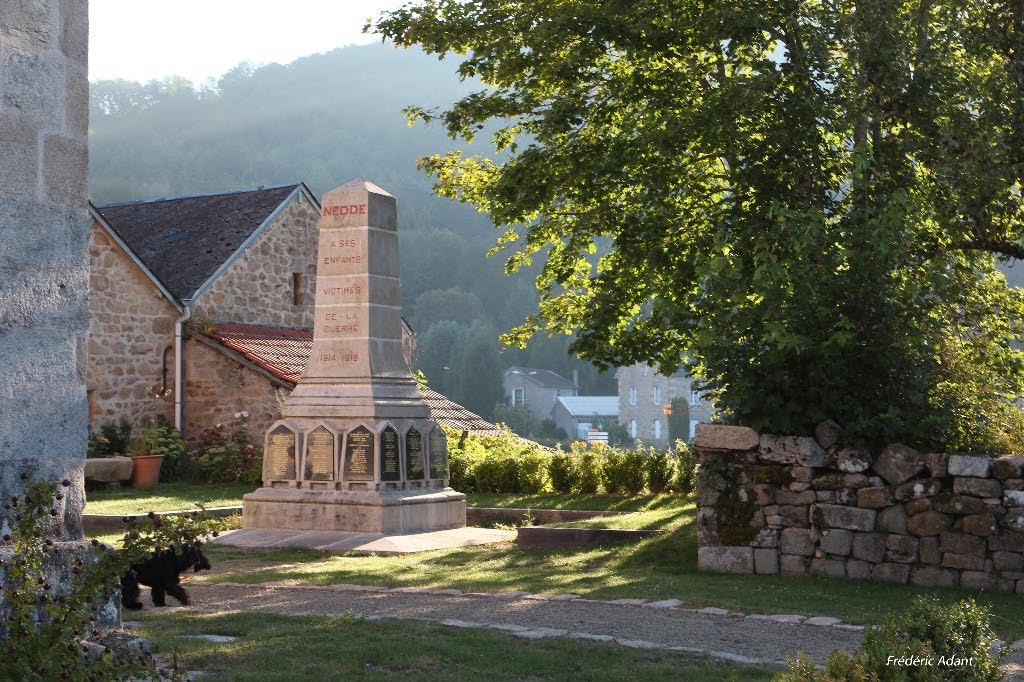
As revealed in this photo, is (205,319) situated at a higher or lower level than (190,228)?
→ lower

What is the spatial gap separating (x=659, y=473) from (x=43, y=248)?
15280 mm

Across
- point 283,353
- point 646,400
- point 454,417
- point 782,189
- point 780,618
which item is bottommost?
point 780,618

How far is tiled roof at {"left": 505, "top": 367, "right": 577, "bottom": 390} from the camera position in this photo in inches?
2854

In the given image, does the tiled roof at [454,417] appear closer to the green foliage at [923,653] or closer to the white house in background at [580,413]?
the green foliage at [923,653]

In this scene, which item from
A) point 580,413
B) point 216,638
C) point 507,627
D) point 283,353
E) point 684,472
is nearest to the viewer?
point 216,638

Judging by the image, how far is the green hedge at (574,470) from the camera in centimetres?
1889

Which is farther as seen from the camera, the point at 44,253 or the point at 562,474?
the point at 562,474

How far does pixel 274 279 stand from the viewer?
26.7 metres

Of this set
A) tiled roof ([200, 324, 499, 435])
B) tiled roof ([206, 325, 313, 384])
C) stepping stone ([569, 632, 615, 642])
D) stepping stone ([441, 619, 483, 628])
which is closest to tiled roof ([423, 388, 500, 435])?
tiled roof ([200, 324, 499, 435])

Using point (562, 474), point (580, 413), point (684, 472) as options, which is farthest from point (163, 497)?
point (580, 413)

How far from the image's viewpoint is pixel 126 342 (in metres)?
23.6

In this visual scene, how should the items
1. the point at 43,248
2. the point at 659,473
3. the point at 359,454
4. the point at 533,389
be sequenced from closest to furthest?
the point at 43,248
the point at 359,454
the point at 659,473
the point at 533,389

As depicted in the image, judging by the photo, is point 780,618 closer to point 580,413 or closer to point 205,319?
point 205,319

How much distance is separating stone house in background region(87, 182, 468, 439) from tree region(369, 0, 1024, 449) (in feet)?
30.2
